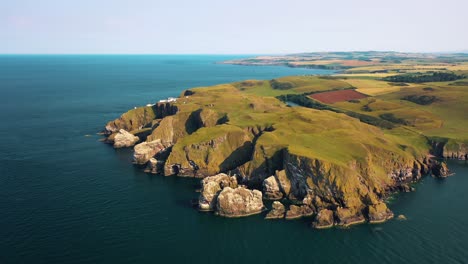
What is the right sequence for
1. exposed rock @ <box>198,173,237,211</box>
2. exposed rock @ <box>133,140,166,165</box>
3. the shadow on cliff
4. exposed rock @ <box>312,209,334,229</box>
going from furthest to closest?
exposed rock @ <box>133,140,166,165</box> < the shadow on cliff < exposed rock @ <box>198,173,237,211</box> < exposed rock @ <box>312,209,334,229</box>

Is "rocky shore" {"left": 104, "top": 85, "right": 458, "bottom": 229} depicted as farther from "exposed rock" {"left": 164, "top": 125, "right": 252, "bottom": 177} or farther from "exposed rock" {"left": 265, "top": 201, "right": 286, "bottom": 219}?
"exposed rock" {"left": 265, "top": 201, "right": 286, "bottom": 219}

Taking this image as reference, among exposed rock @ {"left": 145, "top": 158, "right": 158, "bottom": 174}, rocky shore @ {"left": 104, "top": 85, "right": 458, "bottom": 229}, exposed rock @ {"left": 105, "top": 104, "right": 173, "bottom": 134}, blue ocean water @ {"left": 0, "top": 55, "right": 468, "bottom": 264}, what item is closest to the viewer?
blue ocean water @ {"left": 0, "top": 55, "right": 468, "bottom": 264}

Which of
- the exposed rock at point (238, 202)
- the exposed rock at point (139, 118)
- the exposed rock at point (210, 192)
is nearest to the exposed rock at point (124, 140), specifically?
the exposed rock at point (139, 118)

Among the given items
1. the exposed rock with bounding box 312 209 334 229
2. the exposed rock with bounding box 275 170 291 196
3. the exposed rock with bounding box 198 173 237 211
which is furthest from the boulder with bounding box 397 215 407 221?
the exposed rock with bounding box 198 173 237 211

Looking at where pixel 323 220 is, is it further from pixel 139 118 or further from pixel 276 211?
pixel 139 118

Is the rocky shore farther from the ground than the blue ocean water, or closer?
farther from the ground

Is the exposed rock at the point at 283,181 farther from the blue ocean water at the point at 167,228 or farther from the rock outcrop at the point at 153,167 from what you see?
the rock outcrop at the point at 153,167

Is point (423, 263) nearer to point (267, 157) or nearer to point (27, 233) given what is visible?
point (267, 157)
